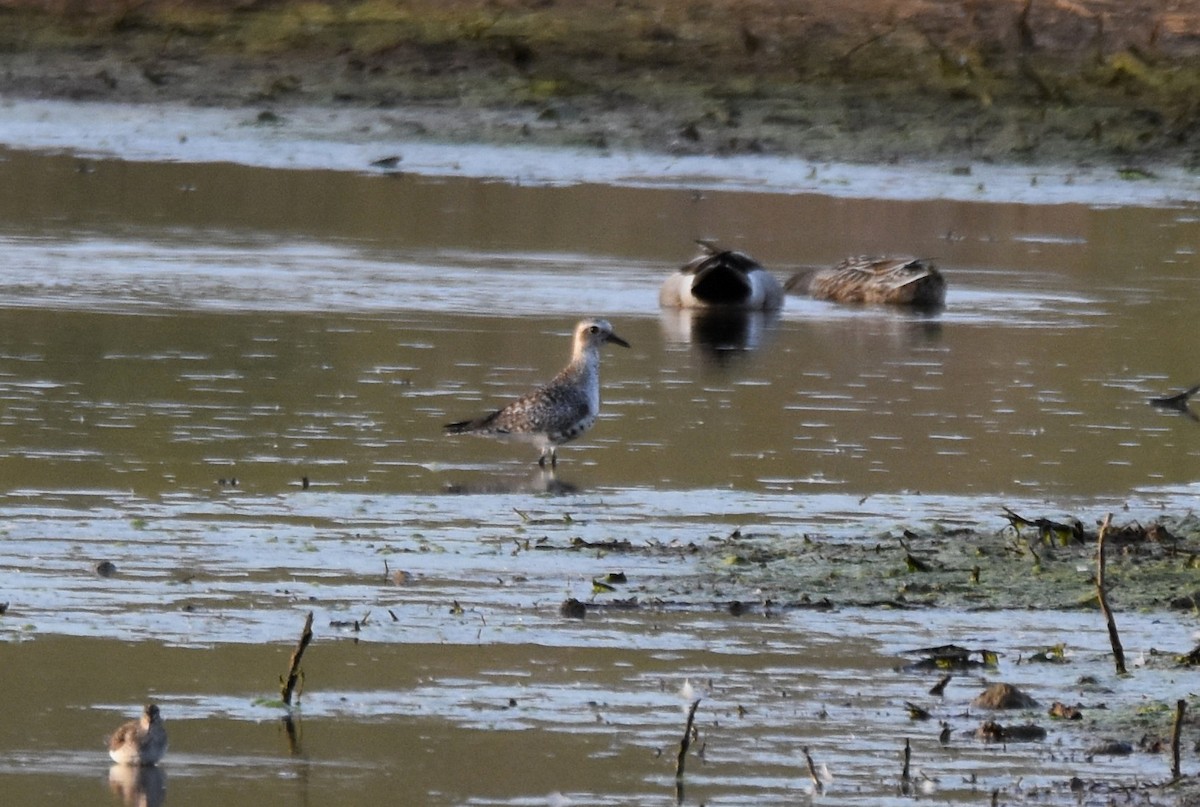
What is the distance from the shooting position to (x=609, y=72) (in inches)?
1063

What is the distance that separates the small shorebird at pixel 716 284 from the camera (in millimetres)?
16453

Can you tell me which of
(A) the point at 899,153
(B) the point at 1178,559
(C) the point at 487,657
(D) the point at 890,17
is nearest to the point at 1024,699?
(C) the point at 487,657

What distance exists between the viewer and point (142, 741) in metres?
5.99

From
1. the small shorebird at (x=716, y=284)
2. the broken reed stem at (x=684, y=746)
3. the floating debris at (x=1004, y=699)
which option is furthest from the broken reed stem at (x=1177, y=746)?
the small shorebird at (x=716, y=284)

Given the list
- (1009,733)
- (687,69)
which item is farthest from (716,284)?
(687,69)

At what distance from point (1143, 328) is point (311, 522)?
743 centimetres

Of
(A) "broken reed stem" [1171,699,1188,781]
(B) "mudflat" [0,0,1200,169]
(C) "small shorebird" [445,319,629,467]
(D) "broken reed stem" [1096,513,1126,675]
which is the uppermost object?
(B) "mudflat" [0,0,1200,169]

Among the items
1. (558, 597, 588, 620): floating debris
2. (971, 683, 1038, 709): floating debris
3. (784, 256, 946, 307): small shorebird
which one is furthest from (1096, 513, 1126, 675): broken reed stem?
(784, 256, 946, 307): small shorebird

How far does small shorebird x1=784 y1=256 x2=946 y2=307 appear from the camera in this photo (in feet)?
55.1

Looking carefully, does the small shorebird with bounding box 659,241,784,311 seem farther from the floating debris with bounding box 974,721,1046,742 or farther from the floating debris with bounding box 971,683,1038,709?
the floating debris with bounding box 974,721,1046,742

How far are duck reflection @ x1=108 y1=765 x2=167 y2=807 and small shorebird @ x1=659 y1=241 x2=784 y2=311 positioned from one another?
34.5 feet

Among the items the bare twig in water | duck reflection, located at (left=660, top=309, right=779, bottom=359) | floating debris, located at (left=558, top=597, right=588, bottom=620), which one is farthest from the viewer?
duck reflection, located at (left=660, top=309, right=779, bottom=359)

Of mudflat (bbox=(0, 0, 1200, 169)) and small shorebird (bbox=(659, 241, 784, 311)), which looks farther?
mudflat (bbox=(0, 0, 1200, 169))

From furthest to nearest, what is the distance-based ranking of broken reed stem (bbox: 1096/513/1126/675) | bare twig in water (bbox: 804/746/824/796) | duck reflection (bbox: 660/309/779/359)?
duck reflection (bbox: 660/309/779/359) → broken reed stem (bbox: 1096/513/1126/675) → bare twig in water (bbox: 804/746/824/796)
